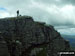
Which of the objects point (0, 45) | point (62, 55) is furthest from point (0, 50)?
point (62, 55)

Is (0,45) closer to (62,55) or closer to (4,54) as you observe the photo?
(4,54)

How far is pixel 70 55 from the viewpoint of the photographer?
18075 cm

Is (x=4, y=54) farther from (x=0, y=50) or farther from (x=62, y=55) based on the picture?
(x=62, y=55)

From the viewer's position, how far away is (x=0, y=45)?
19675 cm

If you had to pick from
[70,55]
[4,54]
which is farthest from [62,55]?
[4,54]

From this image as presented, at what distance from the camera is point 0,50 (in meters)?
193

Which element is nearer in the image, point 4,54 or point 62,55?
point 62,55

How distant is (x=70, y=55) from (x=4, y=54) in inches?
2489

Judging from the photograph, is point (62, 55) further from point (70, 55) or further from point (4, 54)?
point (4, 54)

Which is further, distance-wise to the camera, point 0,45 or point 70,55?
point 0,45

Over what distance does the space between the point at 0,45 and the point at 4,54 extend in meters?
9.59

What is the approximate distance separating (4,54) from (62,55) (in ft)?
187

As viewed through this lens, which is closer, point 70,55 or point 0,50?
point 70,55

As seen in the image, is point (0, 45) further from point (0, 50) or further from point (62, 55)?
point (62, 55)
